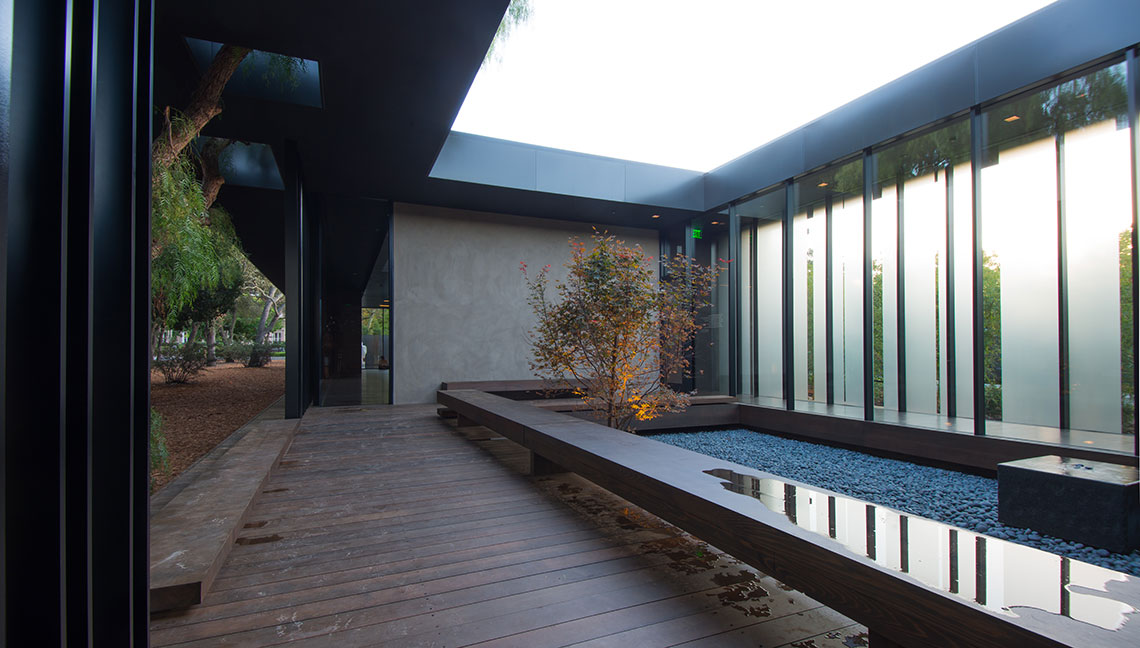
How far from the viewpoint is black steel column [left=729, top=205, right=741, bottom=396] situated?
833 centimetres

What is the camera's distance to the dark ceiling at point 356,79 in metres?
3.55

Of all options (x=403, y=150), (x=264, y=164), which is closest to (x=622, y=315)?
(x=403, y=150)

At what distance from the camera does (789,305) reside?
7.48m

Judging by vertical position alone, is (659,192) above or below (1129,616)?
above

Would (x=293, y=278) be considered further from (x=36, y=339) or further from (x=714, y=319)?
(x=714, y=319)

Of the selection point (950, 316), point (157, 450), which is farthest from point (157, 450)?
point (950, 316)

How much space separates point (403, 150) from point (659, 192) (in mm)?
4095

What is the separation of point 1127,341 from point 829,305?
2.89 metres

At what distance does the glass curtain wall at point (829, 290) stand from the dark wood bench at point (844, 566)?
4.82 m

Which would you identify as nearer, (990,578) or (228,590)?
(990,578)

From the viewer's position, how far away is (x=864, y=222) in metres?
6.18

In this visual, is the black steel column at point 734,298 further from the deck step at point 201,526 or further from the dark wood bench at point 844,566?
the deck step at point 201,526

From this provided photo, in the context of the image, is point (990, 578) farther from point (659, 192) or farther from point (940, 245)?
point (659, 192)

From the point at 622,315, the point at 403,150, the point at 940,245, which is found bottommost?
the point at 622,315
